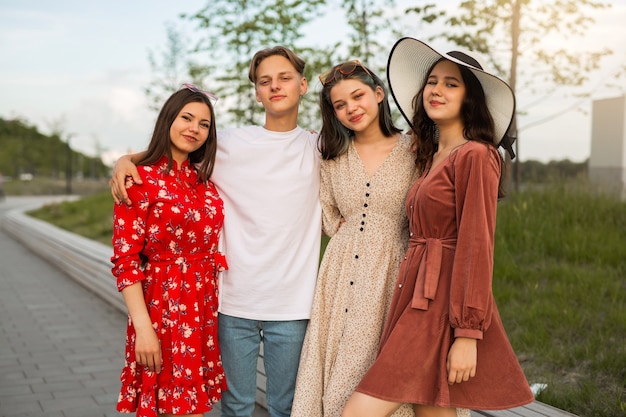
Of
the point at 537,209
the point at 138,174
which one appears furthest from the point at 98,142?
the point at 138,174

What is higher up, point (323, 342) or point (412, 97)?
point (412, 97)

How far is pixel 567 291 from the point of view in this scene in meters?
5.43

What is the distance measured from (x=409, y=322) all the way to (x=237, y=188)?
1.07 meters

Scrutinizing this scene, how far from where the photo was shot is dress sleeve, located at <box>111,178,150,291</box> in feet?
9.43

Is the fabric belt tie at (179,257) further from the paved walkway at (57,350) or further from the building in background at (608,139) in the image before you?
the building in background at (608,139)

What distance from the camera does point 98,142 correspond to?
51.1m

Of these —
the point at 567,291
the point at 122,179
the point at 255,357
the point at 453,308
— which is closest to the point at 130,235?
the point at 122,179

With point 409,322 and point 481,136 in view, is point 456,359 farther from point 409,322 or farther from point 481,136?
point 481,136

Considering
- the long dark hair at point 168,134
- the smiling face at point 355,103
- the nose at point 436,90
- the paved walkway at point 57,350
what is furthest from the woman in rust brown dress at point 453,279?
the paved walkway at point 57,350

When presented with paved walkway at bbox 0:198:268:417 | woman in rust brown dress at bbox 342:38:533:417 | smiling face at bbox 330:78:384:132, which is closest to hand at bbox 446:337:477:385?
woman in rust brown dress at bbox 342:38:533:417

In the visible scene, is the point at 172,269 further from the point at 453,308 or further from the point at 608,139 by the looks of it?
the point at 608,139

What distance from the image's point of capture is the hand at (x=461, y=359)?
2.51 meters

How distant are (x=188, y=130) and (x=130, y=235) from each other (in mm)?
537

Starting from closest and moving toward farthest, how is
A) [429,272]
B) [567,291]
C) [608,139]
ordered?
1. [429,272]
2. [567,291]
3. [608,139]
